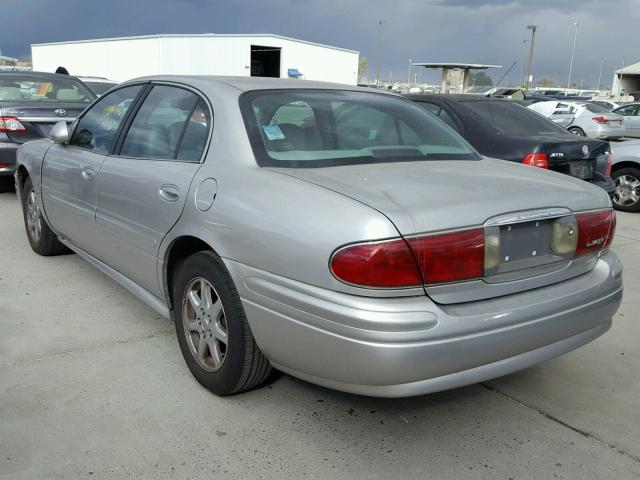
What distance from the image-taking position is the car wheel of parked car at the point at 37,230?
5105 millimetres

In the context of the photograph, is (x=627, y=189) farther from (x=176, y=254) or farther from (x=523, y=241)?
(x=176, y=254)

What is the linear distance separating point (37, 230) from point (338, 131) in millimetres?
3216

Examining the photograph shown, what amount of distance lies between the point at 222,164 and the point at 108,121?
154 centimetres

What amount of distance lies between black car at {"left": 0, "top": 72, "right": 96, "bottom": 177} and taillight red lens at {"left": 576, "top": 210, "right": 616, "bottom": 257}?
6668 mm

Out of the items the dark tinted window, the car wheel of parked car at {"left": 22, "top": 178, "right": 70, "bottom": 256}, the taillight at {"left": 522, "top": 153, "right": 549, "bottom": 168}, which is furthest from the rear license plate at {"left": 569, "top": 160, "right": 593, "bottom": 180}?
the car wheel of parked car at {"left": 22, "top": 178, "right": 70, "bottom": 256}

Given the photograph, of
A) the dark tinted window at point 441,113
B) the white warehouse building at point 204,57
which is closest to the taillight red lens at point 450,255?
the dark tinted window at point 441,113

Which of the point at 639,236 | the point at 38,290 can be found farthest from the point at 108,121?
the point at 639,236

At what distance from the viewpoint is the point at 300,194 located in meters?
2.48

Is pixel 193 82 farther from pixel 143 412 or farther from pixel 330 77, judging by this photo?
pixel 330 77

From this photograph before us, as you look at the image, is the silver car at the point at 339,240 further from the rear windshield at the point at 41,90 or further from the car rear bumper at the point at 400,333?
the rear windshield at the point at 41,90

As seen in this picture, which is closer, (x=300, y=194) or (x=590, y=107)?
(x=300, y=194)

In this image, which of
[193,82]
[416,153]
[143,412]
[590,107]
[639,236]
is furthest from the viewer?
[590,107]

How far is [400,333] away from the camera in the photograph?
2207 mm

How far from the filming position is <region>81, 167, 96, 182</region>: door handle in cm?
383
